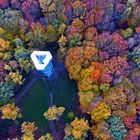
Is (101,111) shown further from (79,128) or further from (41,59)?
(41,59)

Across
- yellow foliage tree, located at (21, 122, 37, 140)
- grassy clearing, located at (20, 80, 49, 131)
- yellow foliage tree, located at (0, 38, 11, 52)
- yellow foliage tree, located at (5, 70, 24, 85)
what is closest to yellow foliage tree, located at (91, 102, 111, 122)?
grassy clearing, located at (20, 80, 49, 131)

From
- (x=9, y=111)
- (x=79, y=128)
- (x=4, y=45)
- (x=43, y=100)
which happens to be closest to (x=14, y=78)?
(x=9, y=111)

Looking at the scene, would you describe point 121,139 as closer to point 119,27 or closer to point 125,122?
point 125,122

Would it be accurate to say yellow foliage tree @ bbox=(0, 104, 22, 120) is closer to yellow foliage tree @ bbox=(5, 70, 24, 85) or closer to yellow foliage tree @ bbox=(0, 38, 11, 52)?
yellow foliage tree @ bbox=(5, 70, 24, 85)

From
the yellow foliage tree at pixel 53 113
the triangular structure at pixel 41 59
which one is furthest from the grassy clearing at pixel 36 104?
the triangular structure at pixel 41 59

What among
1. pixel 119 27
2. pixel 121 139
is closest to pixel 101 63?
pixel 119 27
